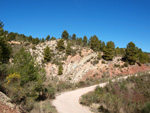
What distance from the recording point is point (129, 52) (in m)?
37.7

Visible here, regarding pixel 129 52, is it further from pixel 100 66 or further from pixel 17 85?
pixel 17 85

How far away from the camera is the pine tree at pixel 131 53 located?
122 ft

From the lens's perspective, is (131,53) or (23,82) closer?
(23,82)

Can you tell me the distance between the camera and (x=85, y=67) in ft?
134

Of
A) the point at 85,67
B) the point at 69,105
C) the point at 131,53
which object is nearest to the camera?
the point at 69,105

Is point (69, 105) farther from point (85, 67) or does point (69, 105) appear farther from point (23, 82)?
point (85, 67)

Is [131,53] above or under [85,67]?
above

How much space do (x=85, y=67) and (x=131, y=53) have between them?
16.3 metres

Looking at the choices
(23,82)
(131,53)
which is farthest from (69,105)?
(131,53)

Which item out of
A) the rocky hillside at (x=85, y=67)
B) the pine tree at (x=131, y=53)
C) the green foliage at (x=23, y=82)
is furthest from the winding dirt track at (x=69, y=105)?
the pine tree at (x=131, y=53)

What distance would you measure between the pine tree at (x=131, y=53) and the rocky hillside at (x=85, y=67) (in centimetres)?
183

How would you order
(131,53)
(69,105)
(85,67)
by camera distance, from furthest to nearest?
(85,67), (131,53), (69,105)

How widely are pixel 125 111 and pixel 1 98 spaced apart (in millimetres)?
8977

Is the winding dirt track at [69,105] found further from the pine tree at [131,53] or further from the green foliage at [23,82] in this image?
the pine tree at [131,53]
